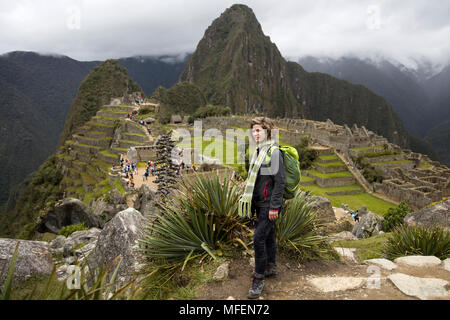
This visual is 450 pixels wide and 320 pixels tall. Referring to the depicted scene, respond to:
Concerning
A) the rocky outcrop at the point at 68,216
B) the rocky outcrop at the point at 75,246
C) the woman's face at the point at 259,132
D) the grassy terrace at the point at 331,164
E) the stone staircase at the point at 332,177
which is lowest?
the stone staircase at the point at 332,177

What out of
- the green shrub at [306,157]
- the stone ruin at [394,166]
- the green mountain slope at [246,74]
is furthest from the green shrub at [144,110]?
the green mountain slope at [246,74]

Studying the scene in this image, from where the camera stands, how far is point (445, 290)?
2.64 metres

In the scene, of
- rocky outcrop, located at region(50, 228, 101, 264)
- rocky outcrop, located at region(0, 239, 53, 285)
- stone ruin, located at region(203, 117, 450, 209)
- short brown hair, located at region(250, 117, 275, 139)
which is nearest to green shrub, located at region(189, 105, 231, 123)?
stone ruin, located at region(203, 117, 450, 209)

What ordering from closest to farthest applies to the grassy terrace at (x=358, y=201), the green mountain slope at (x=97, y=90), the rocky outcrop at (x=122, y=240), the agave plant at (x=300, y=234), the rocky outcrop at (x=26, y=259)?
the agave plant at (x=300, y=234)
the rocky outcrop at (x=26, y=259)
the rocky outcrop at (x=122, y=240)
the grassy terrace at (x=358, y=201)
the green mountain slope at (x=97, y=90)

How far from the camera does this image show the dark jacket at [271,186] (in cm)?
284

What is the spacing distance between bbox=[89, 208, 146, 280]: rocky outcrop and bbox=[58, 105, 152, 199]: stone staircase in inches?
886

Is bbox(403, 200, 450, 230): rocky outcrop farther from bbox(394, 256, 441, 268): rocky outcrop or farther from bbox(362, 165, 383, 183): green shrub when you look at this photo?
bbox(362, 165, 383, 183): green shrub

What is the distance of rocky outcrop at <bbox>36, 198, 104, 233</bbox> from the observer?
396 inches

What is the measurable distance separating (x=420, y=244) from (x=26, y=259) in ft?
18.8

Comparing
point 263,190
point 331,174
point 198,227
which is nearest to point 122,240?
point 198,227

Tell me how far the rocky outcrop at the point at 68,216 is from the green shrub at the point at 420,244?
945 centimetres

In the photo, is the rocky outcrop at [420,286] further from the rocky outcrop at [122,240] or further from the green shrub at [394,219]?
the green shrub at [394,219]
